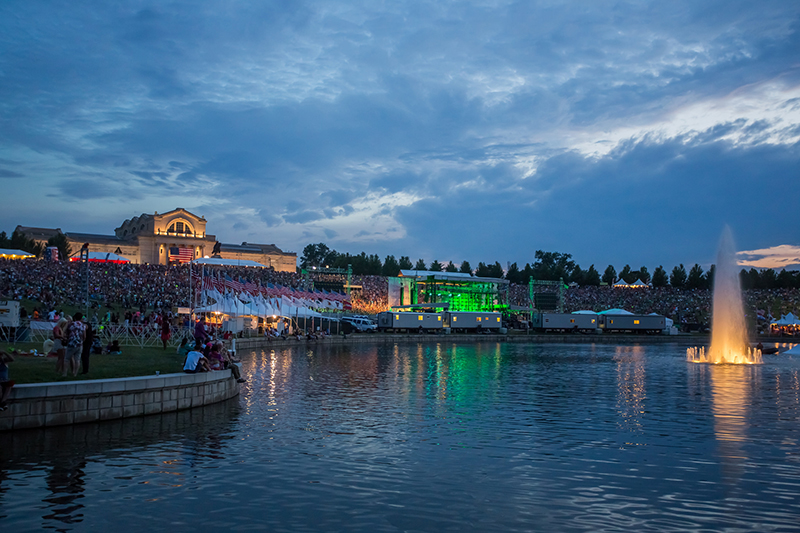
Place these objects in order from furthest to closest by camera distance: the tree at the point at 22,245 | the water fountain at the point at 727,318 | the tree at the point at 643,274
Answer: the tree at the point at 643,274 → the tree at the point at 22,245 → the water fountain at the point at 727,318

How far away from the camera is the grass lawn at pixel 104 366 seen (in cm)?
1773

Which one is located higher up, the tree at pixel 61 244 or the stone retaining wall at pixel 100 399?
the tree at pixel 61 244

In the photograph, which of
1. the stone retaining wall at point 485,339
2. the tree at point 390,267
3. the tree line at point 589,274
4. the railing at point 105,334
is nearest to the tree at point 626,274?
the tree line at point 589,274

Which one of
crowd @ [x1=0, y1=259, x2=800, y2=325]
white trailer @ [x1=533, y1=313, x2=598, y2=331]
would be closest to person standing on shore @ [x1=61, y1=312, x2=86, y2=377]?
crowd @ [x1=0, y1=259, x2=800, y2=325]

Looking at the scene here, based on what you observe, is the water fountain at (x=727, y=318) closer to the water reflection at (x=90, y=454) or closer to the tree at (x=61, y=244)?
the water reflection at (x=90, y=454)

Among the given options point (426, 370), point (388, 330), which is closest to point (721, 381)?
point (426, 370)

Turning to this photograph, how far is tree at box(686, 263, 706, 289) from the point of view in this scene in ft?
458

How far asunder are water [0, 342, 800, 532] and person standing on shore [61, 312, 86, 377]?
299cm

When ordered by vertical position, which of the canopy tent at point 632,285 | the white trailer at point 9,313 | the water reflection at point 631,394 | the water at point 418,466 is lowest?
the water reflection at point 631,394

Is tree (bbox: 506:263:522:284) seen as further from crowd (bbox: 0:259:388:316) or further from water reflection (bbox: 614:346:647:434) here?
water reflection (bbox: 614:346:647:434)

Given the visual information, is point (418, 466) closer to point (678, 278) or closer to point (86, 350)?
point (86, 350)

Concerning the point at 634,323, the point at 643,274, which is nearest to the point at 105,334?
the point at 634,323

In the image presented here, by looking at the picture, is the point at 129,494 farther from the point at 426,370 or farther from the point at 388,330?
the point at 388,330

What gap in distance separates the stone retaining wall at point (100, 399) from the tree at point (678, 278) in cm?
14292
